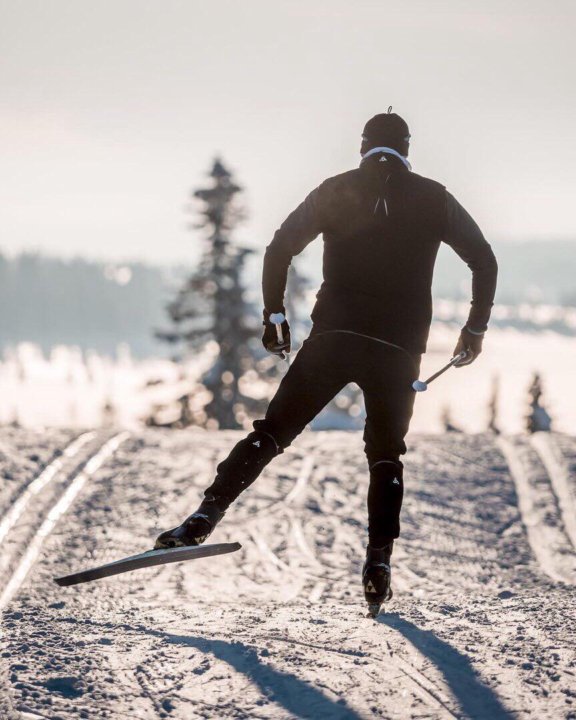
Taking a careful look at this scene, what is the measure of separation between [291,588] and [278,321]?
2.81 meters

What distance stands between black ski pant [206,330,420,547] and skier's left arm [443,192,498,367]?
47 centimetres

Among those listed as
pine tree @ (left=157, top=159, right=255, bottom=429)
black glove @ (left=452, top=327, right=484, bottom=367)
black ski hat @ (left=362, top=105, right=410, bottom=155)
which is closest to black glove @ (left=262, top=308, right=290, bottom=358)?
black glove @ (left=452, top=327, right=484, bottom=367)

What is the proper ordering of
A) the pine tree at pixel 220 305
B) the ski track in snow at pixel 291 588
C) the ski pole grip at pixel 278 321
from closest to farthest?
the ski track in snow at pixel 291 588
the ski pole grip at pixel 278 321
the pine tree at pixel 220 305

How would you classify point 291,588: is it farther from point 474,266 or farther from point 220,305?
point 220,305

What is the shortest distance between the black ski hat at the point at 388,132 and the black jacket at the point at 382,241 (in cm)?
15

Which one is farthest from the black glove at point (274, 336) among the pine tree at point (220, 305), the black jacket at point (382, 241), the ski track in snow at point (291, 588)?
the pine tree at point (220, 305)

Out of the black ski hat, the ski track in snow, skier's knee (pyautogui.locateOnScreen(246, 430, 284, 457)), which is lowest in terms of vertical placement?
the ski track in snow

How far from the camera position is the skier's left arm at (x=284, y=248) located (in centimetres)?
480

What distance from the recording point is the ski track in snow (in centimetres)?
402

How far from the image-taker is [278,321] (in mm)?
5117

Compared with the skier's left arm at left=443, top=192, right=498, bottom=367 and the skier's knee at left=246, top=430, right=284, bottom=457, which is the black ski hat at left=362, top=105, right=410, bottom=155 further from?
the skier's knee at left=246, top=430, right=284, bottom=457

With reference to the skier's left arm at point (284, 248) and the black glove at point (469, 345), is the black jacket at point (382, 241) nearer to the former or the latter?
the skier's left arm at point (284, 248)

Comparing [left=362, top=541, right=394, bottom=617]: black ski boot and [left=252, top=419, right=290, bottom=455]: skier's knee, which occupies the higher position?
[left=252, top=419, right=290, bottom=455]: skier's knee

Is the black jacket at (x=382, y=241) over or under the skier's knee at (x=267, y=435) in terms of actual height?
over
